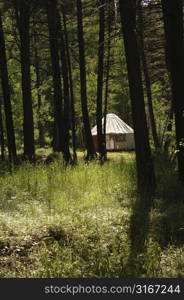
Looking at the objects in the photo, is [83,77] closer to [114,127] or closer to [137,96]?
[137,96]

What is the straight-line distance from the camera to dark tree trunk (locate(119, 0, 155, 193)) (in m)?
9.82

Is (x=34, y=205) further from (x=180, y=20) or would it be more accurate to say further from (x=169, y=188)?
(x=180, y=20)

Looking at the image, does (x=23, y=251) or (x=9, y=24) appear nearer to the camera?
(x=23, y=251)

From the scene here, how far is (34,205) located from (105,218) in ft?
5.26

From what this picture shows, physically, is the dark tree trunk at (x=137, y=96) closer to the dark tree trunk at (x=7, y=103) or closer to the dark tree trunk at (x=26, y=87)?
the dark tree trunk at (x=26, y=87)

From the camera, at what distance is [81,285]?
16.1 ft

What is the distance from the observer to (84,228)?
6.93 meters

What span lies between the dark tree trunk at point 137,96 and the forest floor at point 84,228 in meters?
0.40

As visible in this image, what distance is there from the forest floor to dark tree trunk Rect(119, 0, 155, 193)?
40cm

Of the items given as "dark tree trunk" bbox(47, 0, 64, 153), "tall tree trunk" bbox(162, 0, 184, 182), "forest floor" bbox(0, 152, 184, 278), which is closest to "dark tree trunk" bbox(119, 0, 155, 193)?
"forest floor" bbox(0, 152, 184, 278)

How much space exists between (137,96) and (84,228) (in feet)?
13.1

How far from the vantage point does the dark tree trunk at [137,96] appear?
9.82 meters

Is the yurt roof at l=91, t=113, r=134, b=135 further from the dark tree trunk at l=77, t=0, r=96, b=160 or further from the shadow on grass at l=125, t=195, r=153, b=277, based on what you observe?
the shadow on grass at l=125, t=195, r=153, b=277

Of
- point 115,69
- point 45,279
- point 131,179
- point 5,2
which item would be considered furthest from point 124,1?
point 115,69
